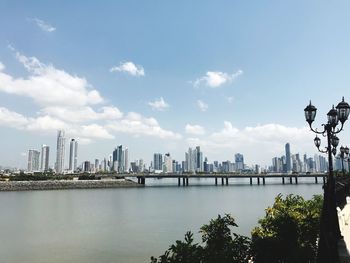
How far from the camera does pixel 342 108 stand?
563 inches

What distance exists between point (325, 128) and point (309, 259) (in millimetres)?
5531

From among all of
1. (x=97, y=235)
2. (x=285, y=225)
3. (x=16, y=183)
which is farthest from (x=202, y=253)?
(x=16, y=183)

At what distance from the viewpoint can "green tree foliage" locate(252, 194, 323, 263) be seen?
12.5 metres

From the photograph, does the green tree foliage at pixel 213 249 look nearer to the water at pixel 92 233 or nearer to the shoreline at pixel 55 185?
the water at pixel 92 233

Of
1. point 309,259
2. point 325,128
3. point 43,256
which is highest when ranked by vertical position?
point 325,128

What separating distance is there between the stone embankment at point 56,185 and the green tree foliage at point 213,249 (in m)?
128

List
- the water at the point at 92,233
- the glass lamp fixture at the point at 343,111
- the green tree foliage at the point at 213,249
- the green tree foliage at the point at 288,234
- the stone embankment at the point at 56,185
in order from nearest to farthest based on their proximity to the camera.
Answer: the green tree foliage at the point at 213,249
the green tree foliage at the point at 288,234
the glass lamp fixture at the point at 343,111
the water at the point at 92,233
the stone embankment at the point at 56,185

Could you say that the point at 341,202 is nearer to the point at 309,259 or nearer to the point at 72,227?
the point at 309,259

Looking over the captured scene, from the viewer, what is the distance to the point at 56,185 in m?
133

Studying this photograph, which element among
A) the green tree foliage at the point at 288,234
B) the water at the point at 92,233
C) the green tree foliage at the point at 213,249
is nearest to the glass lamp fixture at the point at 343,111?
the green tree foliage at the point at 288,234

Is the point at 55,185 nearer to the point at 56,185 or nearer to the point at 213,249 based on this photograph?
the point at 56,185

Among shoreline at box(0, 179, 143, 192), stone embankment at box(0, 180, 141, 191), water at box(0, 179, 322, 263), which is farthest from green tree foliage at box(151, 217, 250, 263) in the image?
stone embankment at box(0, 180, 141, 191)

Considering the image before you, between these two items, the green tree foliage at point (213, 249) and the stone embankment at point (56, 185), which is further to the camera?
the stone embankment at point (56, 185)

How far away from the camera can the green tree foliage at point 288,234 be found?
494 inches
